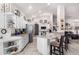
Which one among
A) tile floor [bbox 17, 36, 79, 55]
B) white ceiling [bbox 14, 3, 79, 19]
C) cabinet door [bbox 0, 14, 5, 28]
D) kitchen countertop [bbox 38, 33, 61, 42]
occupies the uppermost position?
white ceiling [bbox 14, 3, 79, 19]

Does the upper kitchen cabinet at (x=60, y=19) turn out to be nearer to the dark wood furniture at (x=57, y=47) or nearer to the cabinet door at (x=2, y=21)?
the dark wood furniture at (x=57, y=47)

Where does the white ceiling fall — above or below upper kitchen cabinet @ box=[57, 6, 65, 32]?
above

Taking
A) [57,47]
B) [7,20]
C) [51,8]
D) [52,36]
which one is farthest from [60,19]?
[7,20]

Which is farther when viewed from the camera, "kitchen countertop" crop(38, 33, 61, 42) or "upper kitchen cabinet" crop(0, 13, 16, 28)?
"upper kitchen cabinet" crop(0, 13, 16, 28)

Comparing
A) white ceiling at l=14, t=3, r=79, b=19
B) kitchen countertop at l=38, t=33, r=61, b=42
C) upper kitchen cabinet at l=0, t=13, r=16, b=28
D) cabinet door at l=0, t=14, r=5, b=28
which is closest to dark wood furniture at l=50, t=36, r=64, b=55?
kitchen countertop at l=38, t=33, r=61, b=42

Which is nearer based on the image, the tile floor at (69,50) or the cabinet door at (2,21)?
the tile floor at (69,50)

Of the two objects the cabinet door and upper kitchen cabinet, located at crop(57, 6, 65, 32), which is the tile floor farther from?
the cabinet door

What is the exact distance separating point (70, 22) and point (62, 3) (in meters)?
0.58

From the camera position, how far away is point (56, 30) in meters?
2.98

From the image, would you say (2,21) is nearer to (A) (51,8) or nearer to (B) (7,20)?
(B) (7,20)

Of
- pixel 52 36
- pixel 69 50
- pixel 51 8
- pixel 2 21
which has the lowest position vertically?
pixel 69 50

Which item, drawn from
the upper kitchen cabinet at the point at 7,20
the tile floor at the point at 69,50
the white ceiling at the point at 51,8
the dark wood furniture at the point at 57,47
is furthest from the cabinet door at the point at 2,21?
the dark wood furniture at the point at 57,47

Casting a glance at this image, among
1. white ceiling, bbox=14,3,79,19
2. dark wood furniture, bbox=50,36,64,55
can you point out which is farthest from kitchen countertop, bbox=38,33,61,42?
white ceiling, bbox=14,3,79,19
